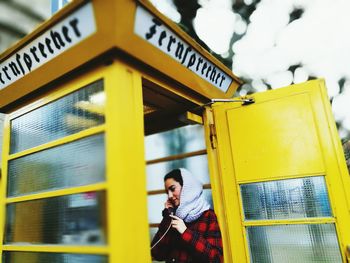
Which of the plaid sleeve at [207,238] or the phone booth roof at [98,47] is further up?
the phone booth roof at [98,47]

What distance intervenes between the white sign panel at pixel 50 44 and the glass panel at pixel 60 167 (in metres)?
0.57

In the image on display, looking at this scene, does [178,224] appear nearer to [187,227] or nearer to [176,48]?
[187,227]

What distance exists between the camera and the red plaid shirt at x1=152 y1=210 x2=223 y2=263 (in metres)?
2.04

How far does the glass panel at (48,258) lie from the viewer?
4.55ft

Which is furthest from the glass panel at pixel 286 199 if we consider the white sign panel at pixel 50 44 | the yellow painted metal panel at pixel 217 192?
the white sign panel at pixel 50 44

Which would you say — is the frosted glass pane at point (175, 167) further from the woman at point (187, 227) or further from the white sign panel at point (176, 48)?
A: the white sign panel at point (176, 48)

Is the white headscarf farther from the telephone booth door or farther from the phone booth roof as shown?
the phone booth roof

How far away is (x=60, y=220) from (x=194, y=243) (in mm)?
1033

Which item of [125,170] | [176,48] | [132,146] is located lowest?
[125,170]

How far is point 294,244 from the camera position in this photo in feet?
6.57

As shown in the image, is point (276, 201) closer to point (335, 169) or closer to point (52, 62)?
point (335, 169)

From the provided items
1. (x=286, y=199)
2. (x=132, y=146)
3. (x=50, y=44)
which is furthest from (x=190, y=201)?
(x=50, y=44)

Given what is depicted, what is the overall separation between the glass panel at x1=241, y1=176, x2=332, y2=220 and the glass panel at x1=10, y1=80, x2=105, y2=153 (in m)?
1.38

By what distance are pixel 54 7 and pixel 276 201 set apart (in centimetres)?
261
